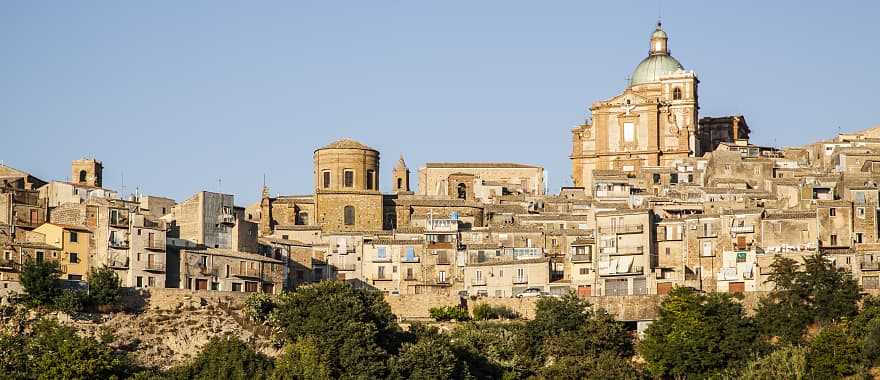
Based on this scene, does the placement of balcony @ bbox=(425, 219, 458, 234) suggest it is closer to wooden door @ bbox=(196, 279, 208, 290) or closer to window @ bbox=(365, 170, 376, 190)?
window @ bbox=(365, 170, 376, 190)

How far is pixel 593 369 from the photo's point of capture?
76812mm

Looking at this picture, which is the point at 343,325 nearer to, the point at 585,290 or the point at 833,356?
the point at 585,290

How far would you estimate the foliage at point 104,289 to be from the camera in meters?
78.3

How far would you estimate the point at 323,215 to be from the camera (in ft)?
333

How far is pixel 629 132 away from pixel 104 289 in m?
41.6

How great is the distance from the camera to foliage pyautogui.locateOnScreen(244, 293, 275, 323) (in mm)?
80250

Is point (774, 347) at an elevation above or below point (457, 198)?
below

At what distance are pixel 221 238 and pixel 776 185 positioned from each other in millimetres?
28520

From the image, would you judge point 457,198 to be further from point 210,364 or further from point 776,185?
point 210,364

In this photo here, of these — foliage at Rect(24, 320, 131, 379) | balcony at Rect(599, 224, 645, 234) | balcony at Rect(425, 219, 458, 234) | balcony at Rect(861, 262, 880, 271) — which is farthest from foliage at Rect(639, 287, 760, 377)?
foliage at Rect(24, 320, 131, 379)

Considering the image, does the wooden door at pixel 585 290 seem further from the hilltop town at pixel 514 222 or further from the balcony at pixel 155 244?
the balcony at pixel 155 244

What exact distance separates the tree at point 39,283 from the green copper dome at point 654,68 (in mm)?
48021

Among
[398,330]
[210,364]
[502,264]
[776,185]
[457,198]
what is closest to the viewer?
[210,364]

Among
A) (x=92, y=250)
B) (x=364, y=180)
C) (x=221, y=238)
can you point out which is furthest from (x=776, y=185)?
(x=92, y=250)
